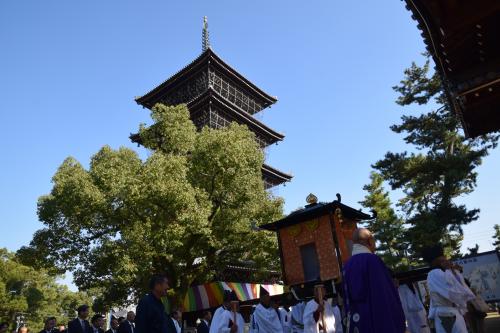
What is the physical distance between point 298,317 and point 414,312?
2.36 metres

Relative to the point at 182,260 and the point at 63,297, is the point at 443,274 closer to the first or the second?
the point at 182,260

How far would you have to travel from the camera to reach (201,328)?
10.9 m

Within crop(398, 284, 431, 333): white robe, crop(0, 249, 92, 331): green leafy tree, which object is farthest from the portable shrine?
crop(0, 249, 92, 331): green leafy tree

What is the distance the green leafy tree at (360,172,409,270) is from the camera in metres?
25.2

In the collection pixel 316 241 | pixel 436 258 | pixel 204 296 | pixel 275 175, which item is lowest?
pixel 436 258

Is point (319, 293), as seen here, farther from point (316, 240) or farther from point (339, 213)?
point (339, 213)

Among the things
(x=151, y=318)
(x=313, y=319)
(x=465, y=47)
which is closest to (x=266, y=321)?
(x=313, y=319)

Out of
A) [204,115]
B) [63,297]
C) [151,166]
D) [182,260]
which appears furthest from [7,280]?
[151,166]

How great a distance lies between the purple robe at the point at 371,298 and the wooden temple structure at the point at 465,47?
419 centimetres

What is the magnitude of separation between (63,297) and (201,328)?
47.3 metres

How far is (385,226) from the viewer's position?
1099 inches

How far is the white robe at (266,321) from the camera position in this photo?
Result: 24.6ft

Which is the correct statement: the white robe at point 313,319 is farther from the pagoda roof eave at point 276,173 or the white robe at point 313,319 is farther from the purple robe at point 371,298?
the pagoda roof eave at point 276,173

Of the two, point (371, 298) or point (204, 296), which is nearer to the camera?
point (371, 298)
